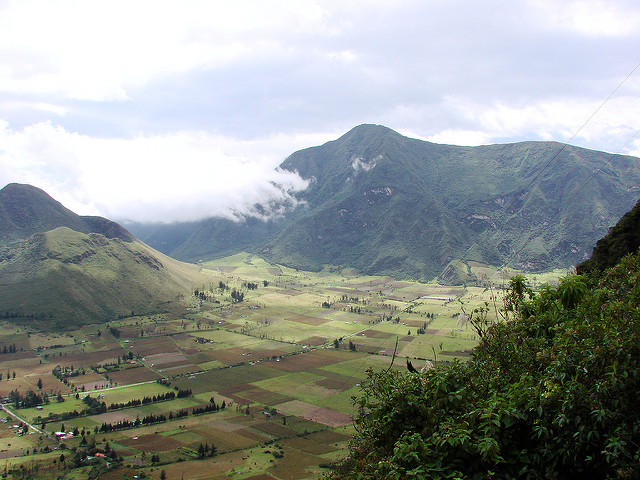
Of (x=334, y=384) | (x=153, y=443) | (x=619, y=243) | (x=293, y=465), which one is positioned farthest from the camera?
(x=334, y=384)

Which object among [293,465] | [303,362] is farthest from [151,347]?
[293,465]

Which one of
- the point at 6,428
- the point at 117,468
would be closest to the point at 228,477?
the point at 117,468

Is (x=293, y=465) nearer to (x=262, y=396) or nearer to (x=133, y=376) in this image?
(x=262, y=396)

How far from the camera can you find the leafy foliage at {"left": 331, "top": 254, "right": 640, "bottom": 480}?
511 inches

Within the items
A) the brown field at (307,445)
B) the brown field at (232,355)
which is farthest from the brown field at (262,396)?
the brown field at (232,355)

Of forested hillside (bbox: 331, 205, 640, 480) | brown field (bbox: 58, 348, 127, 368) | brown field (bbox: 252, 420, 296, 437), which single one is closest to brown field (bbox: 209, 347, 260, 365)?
brown field (bbox: 58, 348, 127, 368)

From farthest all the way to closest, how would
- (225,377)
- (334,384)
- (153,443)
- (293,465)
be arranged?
(225,377)
(334,384)
(153,443)
(293,465)

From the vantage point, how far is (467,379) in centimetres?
1681

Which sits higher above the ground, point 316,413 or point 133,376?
point 133,376

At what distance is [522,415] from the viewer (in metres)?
13.8

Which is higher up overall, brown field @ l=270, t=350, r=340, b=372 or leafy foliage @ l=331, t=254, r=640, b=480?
leafy foliage @ l=331, t=254, r=640, b=480

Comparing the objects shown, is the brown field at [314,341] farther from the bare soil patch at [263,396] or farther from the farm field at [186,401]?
the bare soil patch at [263,396]

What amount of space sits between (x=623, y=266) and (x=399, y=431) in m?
19.2

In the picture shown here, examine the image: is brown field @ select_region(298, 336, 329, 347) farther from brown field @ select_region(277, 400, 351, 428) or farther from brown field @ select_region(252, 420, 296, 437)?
brown field @ select_region(252, 420, 296, 437)
